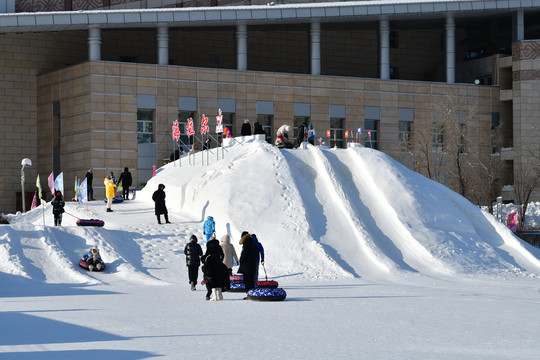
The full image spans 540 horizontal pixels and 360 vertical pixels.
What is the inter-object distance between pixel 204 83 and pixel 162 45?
11.1 ft

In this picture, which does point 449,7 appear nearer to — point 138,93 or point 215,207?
point 138,93

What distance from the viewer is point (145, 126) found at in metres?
54.1

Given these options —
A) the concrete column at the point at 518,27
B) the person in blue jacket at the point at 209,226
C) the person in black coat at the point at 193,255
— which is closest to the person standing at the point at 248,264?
the person in black coat at the point at 193,255

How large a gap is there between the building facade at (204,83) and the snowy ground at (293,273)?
11488mm

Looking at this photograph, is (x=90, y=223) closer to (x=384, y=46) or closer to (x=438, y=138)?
(x=384, y=46)

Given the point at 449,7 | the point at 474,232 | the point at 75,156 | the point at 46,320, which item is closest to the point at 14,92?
the point at 75,156

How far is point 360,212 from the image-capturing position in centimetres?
3550

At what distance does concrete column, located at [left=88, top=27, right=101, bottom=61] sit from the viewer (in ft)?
174

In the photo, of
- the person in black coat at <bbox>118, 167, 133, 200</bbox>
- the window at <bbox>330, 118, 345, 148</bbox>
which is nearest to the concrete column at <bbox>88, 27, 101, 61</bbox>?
the person in black coat at <bbox>118, 167, 133, 200</bbox>

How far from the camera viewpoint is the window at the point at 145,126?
53.9 meters

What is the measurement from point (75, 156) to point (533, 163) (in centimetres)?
2885

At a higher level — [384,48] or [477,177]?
[384,48]

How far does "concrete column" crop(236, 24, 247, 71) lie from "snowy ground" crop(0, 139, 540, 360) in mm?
14811

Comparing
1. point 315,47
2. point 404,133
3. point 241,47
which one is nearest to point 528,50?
point 404,133
